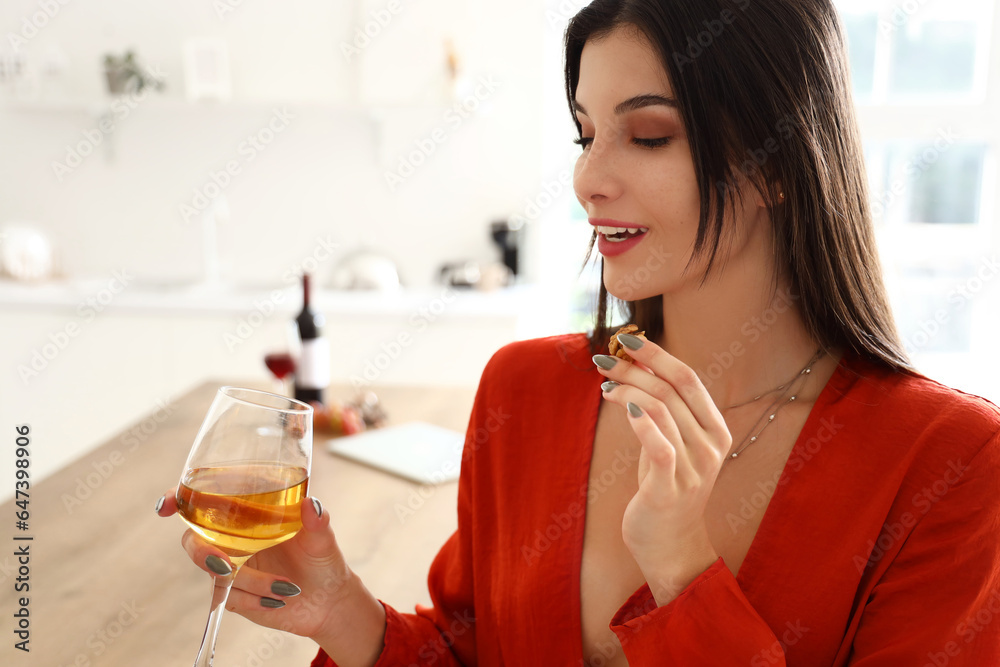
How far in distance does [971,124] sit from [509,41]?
195 centimetres

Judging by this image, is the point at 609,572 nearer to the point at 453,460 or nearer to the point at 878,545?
the point at 878,545

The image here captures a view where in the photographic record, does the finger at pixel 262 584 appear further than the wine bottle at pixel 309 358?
No

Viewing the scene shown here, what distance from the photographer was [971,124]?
341cm

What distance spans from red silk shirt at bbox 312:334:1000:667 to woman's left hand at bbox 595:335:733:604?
0.23 ft

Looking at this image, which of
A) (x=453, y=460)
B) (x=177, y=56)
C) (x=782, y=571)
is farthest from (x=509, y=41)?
(x=782, y=571)

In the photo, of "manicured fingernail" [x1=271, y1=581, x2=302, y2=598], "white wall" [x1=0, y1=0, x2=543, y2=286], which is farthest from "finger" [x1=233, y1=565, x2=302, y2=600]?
"white wall" [x1=0, y1=0, x2=543, y2=286]
